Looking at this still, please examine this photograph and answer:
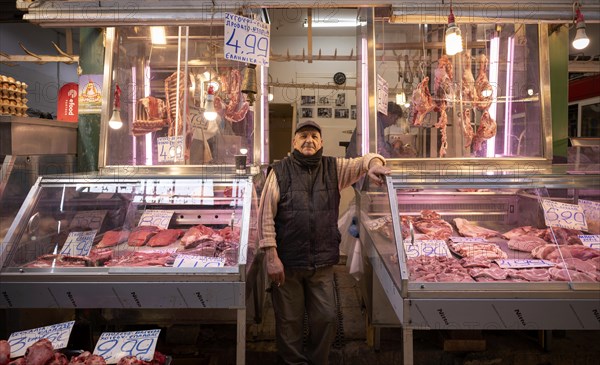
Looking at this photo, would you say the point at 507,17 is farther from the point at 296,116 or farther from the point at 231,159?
the point at 296,116

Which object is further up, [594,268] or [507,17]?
[507,17]

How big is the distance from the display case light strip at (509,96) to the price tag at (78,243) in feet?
13.2

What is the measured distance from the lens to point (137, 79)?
4.58 meters

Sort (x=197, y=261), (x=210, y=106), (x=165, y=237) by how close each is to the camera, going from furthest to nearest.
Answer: (x=210, y=106) < (x=165, y=237) < (x=197, y=261)

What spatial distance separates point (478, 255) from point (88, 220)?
2.93 m

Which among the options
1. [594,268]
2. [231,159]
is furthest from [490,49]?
[231,159]

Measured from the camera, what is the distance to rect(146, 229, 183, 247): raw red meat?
322cm

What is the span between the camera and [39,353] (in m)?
2.05

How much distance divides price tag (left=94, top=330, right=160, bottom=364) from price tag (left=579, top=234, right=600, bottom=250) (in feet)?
9.55

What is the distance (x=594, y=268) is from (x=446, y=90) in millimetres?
2249

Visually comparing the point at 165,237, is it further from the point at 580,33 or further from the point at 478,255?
the point at 580,33

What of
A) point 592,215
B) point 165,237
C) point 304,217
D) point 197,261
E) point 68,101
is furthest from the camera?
point 68,101

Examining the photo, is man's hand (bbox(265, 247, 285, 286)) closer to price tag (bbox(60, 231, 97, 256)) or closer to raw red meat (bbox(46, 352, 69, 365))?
price tag (bbox(60, 231, 97, 256))

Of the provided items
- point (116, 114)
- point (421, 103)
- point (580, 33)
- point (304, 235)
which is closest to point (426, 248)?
point (304, 235)
